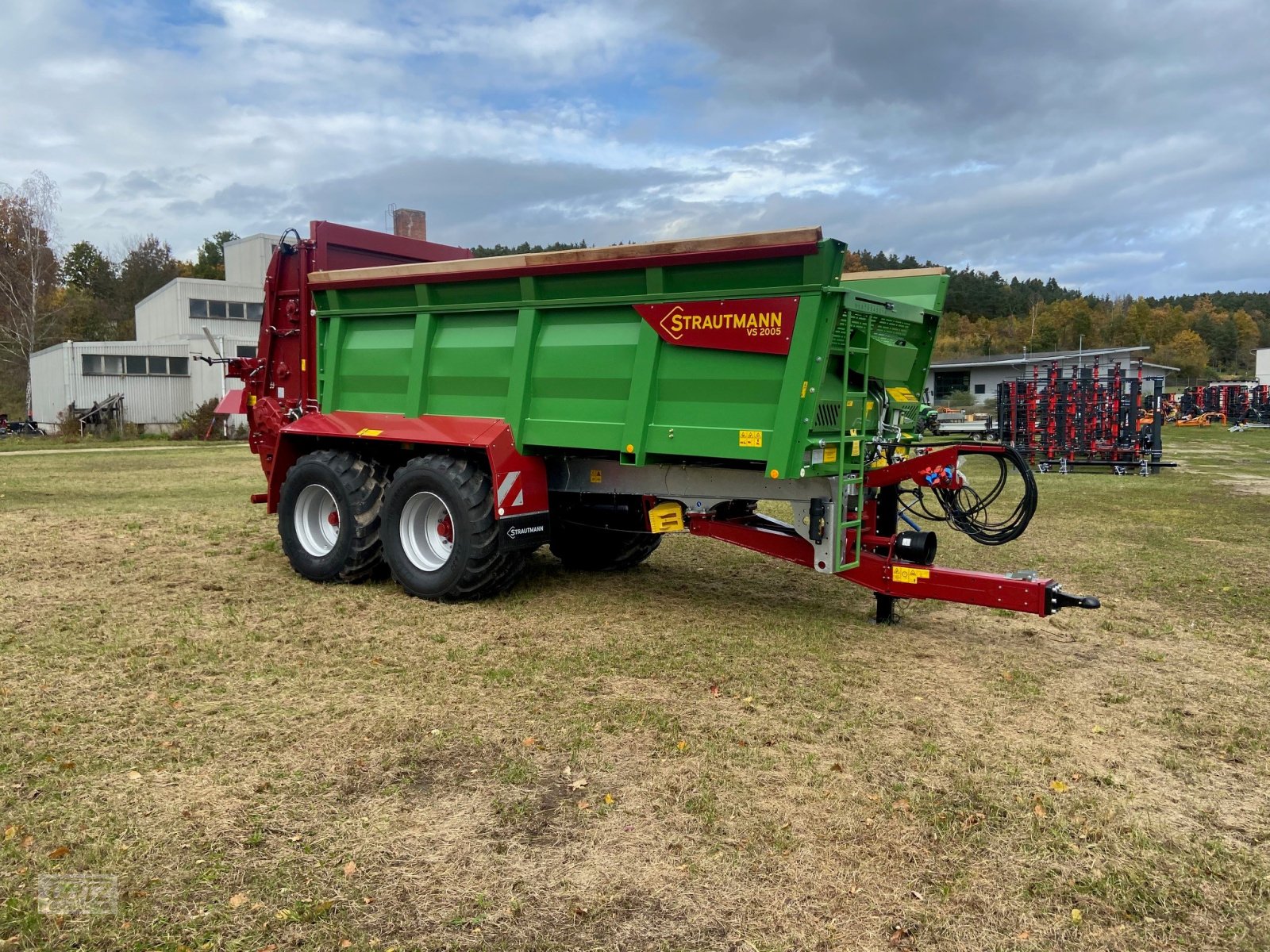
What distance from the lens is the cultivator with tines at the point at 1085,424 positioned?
1962cm

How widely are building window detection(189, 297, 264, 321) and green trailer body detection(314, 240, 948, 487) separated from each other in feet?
109

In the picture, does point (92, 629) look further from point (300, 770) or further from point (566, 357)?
point (566, 357)

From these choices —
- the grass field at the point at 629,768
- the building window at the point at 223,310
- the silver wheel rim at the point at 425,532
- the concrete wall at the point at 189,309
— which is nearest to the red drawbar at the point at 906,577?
the grass field at the point at 629,768

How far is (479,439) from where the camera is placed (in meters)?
6.84

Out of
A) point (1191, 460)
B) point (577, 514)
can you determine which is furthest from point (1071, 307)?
point (577, 514)

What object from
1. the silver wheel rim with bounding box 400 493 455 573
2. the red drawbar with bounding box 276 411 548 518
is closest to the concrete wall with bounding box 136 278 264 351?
the red drawbar with bounding box 276 411 548 518

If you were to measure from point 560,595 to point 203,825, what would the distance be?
409cm

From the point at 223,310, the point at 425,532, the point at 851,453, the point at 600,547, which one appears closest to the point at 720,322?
the point at 851,453

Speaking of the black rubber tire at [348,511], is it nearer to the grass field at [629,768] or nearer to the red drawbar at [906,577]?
the grass field at [629,768]

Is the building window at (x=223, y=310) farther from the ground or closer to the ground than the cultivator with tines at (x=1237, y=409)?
farther from the ground

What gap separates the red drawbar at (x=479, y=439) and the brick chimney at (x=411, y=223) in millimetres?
3338

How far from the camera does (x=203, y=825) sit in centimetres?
355

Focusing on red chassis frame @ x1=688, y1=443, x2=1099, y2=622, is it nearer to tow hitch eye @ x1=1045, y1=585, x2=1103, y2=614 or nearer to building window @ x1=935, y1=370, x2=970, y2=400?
tow hitch eye @ x1=1045, y1=585, x2=1103, y2=614

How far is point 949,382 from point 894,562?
50.6m
